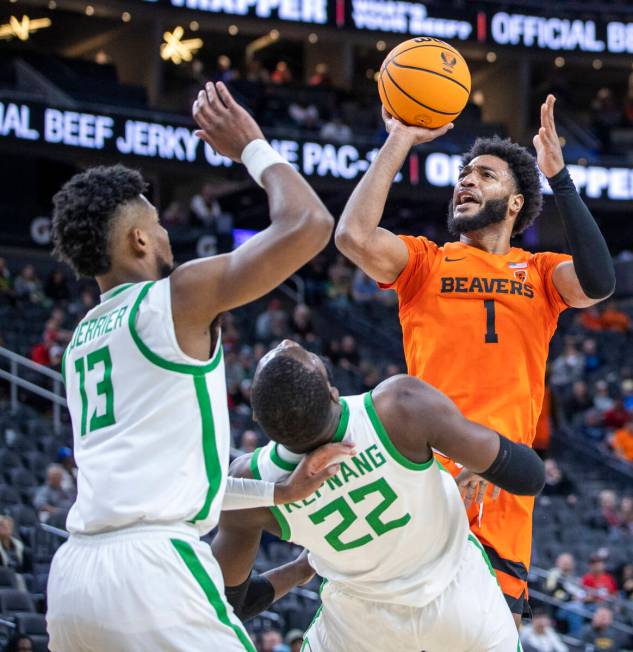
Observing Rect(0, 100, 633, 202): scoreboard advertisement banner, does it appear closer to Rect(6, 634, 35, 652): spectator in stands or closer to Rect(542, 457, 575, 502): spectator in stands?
Rect(542, 457, 575, 502): spectator in stands

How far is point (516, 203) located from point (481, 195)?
195 millimetres

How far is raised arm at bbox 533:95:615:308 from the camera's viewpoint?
5020 millimetres

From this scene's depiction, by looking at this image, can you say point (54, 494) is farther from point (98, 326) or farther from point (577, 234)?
point (98, 326)

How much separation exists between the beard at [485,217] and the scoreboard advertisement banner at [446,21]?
18859 millimetres

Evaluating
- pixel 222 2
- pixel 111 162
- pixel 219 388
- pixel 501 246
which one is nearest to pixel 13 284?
pixel 111 162

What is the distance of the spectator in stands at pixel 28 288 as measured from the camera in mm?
17281

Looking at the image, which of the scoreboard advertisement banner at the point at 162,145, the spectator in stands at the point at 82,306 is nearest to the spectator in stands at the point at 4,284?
the spectator in stands at the point at 82,306

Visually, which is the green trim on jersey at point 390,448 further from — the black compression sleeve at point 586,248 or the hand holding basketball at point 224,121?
the black compression sleeve at point 586,248

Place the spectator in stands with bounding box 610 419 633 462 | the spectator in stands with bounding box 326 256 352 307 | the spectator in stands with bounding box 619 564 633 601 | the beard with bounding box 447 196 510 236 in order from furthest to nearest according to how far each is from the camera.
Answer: the spectator in stands with bounding box 326 256 352 307 < the spectator in stands with bounding box 610 419 633 462 < the spectator in stands with bounding box 619 564 633 601 < the beard with bounding box 447 196 510 236

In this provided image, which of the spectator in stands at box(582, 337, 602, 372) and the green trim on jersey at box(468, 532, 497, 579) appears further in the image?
the spectator in stands at box(582, 337, 602, 372)

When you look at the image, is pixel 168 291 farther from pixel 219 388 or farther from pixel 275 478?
pixel 275 478


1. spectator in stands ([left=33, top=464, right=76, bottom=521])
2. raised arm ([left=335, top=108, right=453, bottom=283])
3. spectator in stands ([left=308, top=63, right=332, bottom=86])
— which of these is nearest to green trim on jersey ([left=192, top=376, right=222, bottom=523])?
raised arm ([left=335, top=108, right=453, bottom=283])

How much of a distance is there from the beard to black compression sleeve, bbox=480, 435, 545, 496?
57.2 inches

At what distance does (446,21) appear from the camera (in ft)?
83.0
